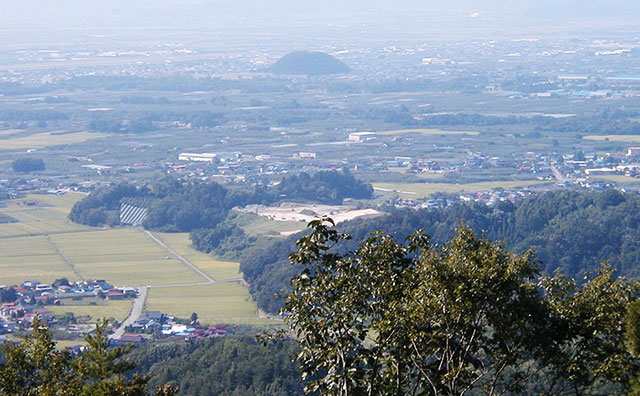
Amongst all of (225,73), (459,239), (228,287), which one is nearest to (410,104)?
(225,73)

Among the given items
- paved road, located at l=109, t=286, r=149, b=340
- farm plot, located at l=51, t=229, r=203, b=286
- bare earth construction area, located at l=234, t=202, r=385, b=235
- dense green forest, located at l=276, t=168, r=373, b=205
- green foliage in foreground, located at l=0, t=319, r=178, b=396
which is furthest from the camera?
dense green forest, located at l=276, t=168, r=373, b=205

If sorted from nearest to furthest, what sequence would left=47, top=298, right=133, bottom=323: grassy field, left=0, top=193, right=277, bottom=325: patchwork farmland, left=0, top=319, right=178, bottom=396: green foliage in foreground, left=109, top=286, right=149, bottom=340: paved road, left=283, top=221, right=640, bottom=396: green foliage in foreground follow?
left=283, top=221, right=640, bottom=396: green foliage in foreground < left=0, top=319, right=178, bottom=396: green foliage in foreground < left=109, top=286, right=149, bottom=340: paved road < left=47, top=298, right=133, bottom=323: grassy field < left=0, top=193, right=277, bottom=325: patchwork farmland

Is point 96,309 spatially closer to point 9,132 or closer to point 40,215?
point 40,215

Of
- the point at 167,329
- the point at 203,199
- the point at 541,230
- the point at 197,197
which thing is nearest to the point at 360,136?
the point at 197,197

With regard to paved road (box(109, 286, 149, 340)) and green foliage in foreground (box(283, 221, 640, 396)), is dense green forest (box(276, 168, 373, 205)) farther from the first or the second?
green foliage in foreground (box(283, 221, 640, 396))

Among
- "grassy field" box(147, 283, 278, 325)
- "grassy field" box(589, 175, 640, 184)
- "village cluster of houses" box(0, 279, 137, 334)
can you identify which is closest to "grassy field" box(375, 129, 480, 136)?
"grassy field" box(589, 175, 640, 184)

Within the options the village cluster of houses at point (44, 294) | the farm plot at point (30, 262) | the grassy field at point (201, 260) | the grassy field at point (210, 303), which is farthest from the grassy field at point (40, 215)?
the grassy field at point (210, 303)
